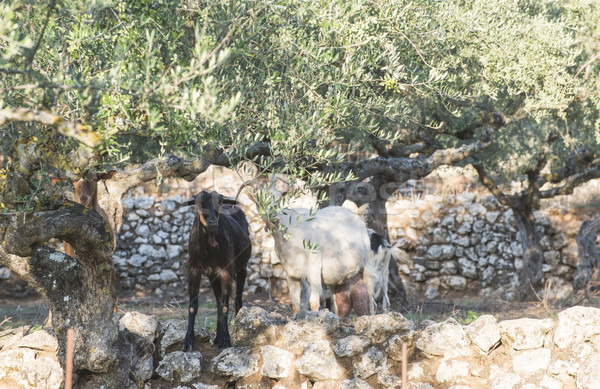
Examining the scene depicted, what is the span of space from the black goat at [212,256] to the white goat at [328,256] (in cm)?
72

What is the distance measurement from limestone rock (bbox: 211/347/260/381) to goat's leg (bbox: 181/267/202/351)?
42cm

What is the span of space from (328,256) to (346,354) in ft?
7.39

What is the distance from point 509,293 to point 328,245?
9.82 metres

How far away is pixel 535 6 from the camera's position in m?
11.2

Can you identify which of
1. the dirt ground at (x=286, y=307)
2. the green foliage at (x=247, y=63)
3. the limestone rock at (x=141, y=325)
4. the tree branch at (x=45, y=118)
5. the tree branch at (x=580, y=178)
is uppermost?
the tree branch at (x=580, y=178)

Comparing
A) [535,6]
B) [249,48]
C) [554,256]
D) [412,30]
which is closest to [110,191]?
[249,48]

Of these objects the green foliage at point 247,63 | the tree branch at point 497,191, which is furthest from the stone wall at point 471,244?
the green foliage at point 247,63

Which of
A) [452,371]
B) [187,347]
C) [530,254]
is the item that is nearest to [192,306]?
[187,347]

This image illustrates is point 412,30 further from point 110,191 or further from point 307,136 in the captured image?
point 110,191

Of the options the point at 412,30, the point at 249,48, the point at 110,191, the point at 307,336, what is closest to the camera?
the point at 249,48

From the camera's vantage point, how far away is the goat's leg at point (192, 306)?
7.08 metres

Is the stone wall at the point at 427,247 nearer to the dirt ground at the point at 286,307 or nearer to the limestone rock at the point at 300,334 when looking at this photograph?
the dirt ground at the point at 286,307

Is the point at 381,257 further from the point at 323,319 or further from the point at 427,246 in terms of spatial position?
the point at 427,246

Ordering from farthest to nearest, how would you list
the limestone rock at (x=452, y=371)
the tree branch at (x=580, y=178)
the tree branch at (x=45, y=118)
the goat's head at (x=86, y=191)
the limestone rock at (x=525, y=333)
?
the tree branch at (x=580, y=178)
the goat's head at (x=86, y=191)
the limestone rock at (x=452, y=371)
the limestone rock at (x=525, y=333)
the tree branch at (x=45, y=118)
